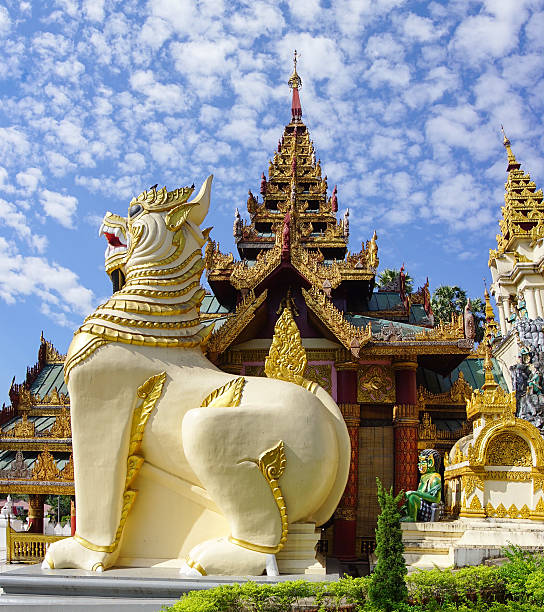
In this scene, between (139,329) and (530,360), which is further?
(530,360)

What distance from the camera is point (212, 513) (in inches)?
271

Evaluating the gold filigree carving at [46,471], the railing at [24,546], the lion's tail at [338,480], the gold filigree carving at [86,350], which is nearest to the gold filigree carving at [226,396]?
the lion's tail at [338,480]

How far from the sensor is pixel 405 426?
419 inches

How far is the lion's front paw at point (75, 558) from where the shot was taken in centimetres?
653

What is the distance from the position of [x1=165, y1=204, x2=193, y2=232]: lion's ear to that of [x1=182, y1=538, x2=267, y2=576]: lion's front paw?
3.82m

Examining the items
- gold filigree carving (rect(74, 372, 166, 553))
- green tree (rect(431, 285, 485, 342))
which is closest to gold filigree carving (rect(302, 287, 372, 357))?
gold filigree carving (rect(74, 372, 166, 553))

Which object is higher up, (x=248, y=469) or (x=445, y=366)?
(x=445, y=366)

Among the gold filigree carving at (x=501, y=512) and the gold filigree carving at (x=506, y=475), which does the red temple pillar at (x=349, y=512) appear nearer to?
the gold filigree carving at (x=506, y=475)

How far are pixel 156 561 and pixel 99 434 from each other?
1.60 meters

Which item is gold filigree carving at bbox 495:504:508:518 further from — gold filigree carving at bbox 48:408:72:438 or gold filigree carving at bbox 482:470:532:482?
gold filigree carving at bbox 48:408:72:438

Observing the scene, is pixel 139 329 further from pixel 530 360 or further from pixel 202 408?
pixel 530 360

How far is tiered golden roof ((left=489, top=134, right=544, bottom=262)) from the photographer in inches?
761

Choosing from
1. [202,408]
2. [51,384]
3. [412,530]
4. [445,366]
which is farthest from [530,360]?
[51,384]

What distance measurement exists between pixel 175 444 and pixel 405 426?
5164 mm
